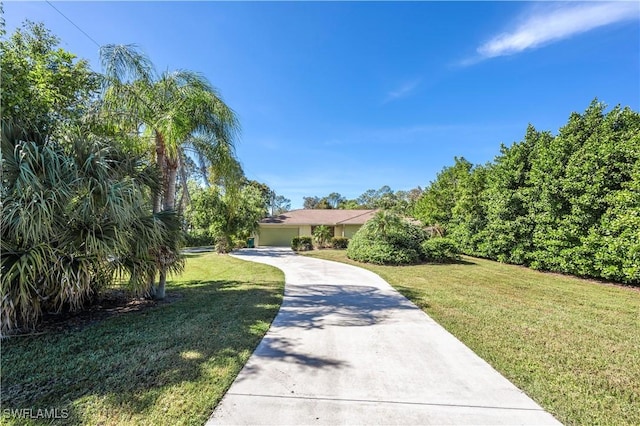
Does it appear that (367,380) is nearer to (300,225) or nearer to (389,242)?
(389,242)

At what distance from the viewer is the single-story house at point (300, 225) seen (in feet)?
93.7

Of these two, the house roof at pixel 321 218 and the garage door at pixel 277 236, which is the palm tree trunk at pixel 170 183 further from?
the garage door at pixel 277 236

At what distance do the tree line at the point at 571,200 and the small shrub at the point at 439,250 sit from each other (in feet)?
8.45

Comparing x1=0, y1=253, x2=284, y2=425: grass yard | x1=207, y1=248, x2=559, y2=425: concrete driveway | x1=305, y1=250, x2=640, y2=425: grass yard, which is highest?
x1=0, y1=253, x2=284, y2=425: grass yard

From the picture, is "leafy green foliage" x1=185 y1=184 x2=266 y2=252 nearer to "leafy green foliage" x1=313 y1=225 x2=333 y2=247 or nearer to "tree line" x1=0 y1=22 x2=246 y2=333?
"leafy green foliage" x1=313 y1=225 x2=333 y2=247

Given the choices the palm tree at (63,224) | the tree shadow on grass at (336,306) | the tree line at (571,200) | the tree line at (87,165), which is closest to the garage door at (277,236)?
the tree line at (571,200)

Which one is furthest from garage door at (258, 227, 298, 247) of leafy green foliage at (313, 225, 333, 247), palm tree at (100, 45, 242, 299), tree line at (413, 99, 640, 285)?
palm tree at (100, 45, 242, 299)

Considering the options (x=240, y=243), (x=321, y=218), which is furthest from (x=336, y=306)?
(x=321, y=218)

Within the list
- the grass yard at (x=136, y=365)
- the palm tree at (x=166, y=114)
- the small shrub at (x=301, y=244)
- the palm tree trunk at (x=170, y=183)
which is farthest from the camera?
the small shrub at (x=301, y=244)

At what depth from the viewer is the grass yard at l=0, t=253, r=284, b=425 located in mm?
2484

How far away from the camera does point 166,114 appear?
6254 mm

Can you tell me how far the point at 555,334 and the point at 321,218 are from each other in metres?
25.3

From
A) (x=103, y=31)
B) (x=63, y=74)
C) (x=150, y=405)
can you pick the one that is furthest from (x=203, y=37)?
(x=150, y=405)

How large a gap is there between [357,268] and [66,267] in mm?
9858
